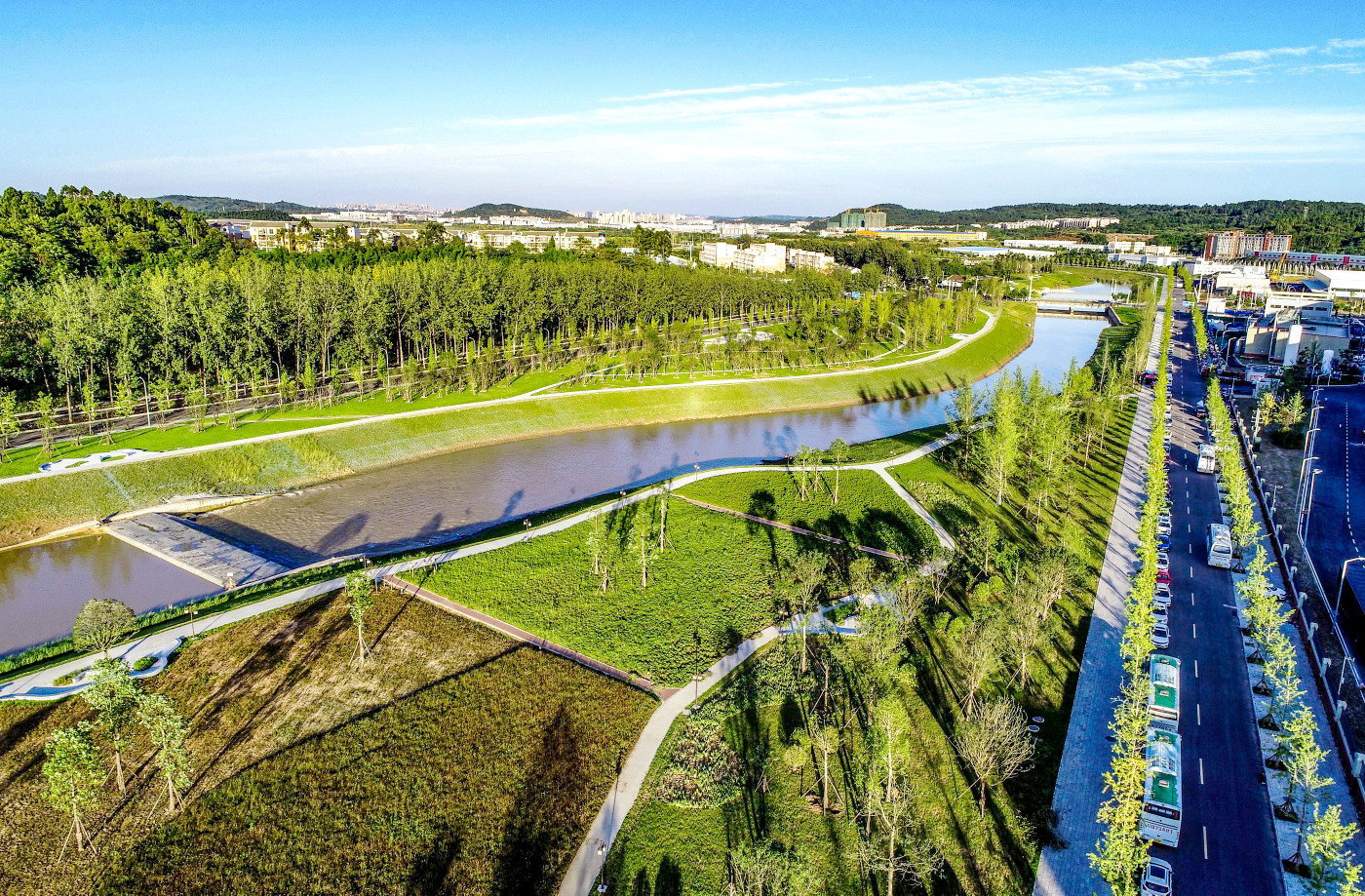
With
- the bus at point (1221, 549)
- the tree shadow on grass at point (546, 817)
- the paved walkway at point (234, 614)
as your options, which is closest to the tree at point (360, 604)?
the paved walkway at point (234, 614)

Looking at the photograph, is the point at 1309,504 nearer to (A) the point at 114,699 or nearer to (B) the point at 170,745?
(B) the point at 170,745

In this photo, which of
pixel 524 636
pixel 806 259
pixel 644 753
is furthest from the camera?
pixel 806 259

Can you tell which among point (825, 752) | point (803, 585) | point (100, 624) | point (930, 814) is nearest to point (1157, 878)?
point (930, 814)

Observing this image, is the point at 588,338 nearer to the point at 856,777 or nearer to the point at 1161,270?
the point at 856,777

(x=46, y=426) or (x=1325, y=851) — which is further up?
(x=46, y=426)

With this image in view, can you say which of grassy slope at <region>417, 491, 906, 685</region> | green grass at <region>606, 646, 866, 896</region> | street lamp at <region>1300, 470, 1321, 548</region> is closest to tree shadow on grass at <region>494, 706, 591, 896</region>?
green grass at <region>606, 646, 866, 896</region>

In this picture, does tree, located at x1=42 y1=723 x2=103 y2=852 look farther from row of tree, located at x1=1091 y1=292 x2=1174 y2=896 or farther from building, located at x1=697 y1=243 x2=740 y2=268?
building, located at x1=697 y1=243 x2=740 y2=268
